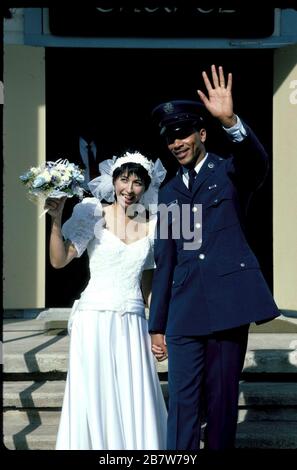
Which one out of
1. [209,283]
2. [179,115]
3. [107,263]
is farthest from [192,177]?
[107,263]

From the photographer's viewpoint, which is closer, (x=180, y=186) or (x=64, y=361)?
(x=180, y=186)

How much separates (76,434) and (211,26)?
17.6 feet

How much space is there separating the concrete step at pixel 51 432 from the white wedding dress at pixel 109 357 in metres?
0.70

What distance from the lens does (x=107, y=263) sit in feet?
15.9

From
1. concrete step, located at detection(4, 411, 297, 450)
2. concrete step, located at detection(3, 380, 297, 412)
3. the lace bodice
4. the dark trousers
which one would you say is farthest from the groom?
concrete step, located at detection(3, 380, 297, 412)

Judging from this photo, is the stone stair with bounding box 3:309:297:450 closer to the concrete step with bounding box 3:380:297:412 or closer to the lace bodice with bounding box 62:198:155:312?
the concrete step with bounding box 3:380:297:412

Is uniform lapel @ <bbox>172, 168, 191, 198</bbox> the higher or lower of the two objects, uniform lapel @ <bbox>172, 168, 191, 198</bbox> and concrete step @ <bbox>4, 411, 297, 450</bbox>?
the higher

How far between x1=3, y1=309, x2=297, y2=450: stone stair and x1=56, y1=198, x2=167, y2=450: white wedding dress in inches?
30.4

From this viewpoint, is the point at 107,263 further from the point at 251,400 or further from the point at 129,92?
the point at 129,92

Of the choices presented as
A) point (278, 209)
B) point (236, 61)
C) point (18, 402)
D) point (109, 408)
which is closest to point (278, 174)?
point (278, 209)

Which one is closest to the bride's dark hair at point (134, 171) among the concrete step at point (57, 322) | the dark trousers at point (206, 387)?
the dark trousers at point (206, 387)

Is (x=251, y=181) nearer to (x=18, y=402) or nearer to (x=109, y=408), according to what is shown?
(x=109, y=408)

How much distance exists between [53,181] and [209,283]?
3.16ft

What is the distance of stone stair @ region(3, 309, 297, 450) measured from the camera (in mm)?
5484
